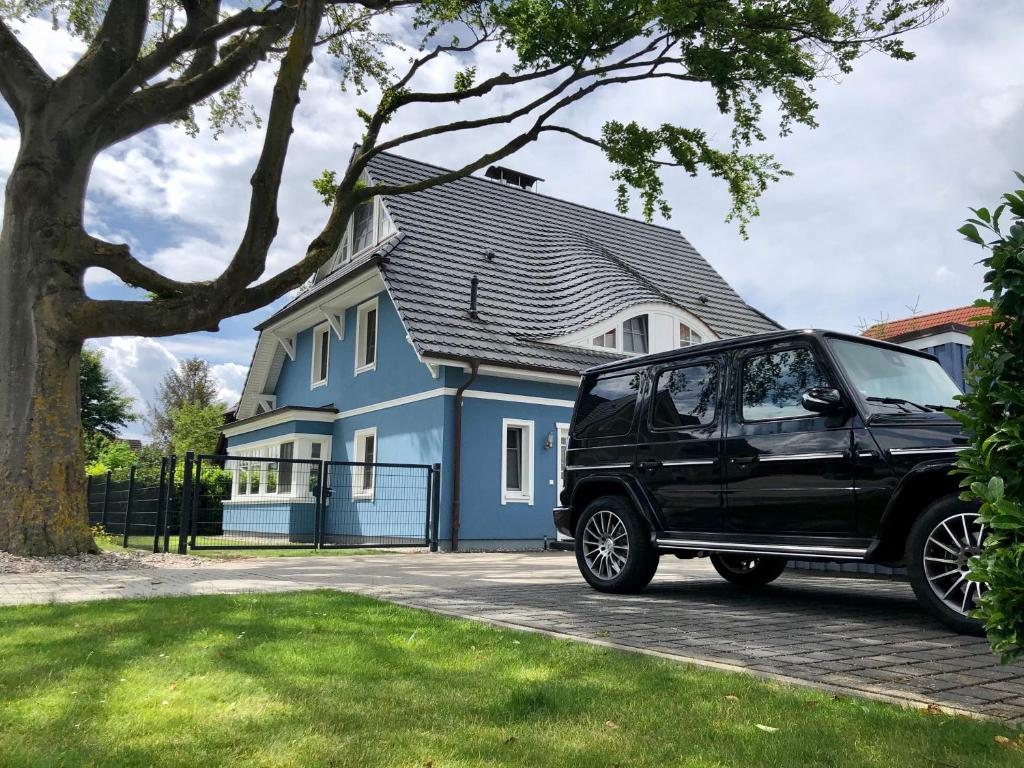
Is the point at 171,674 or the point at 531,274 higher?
the point at 531,274

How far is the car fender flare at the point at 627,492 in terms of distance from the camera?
756 cm

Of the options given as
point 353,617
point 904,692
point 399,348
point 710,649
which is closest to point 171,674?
point 353,617

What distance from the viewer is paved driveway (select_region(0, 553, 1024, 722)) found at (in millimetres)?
4340

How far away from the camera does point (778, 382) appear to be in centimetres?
691

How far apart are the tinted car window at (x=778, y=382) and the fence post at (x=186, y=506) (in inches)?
391

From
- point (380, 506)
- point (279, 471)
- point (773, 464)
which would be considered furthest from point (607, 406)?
point (279, 471)

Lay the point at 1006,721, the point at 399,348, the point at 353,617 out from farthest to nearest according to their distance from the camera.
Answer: the point at 399,348 < the point at 353,617 < the point at 1006,721

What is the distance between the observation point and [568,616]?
6508 mm

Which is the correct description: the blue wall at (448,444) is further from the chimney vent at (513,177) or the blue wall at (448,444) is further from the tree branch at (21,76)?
the chimney vent at (513,177)

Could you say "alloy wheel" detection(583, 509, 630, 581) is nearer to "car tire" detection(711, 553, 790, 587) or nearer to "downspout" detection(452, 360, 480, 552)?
"car tire" detection(711, 553, 790, 587)

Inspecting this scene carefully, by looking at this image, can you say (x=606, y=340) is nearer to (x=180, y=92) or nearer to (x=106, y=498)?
(x=180, y=92)

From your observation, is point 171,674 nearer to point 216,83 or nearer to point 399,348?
point 216,83

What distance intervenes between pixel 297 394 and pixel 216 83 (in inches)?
491

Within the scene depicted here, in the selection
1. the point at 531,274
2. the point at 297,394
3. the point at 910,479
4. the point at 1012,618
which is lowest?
the point at 1012,618
